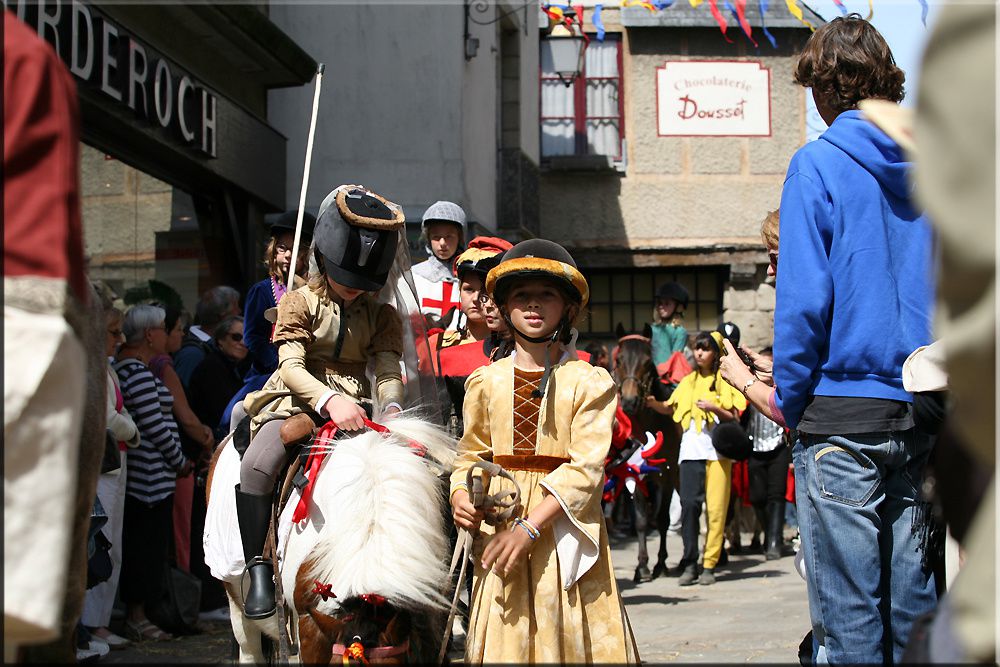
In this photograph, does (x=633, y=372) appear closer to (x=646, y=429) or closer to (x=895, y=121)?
(x=646, y=429)

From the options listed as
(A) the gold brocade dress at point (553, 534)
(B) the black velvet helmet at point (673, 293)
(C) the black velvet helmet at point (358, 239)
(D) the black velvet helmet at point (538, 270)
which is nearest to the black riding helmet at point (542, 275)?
(D) the black velvet helmet at point (538, 270)

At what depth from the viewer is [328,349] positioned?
5.00 meters

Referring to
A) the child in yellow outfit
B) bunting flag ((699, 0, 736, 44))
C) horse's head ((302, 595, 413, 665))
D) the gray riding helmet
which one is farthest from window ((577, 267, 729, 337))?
horse's head ((302, 595, 413, 665))

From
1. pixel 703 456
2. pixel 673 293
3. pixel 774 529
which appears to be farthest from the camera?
pixel 673 293

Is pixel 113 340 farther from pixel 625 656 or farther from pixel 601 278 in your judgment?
pixel 601 278

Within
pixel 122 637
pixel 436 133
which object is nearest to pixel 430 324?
pixel 122 637

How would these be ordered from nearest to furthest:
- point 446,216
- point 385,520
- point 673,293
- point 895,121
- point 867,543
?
point 895,121, point 867,543, point 385,520, point 446,216, point 673,293

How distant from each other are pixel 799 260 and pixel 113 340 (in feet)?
17.3

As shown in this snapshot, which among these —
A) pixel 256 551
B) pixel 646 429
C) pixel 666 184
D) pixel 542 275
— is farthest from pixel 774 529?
pixel 666 184

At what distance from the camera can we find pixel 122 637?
297 inches

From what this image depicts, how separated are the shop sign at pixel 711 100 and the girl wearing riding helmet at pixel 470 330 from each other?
15.7 metres

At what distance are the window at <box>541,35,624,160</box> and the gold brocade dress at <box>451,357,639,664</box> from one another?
57.8 ft

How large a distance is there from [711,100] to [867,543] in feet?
61.7

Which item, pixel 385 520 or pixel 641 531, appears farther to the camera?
pixel 641 531
